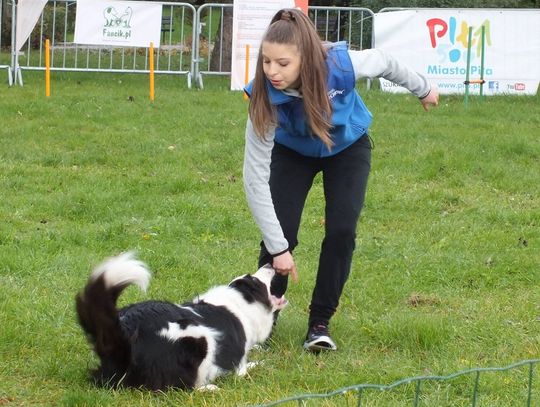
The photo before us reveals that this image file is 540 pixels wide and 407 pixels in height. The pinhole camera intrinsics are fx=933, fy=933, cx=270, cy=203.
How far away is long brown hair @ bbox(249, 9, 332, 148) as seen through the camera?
174 inches

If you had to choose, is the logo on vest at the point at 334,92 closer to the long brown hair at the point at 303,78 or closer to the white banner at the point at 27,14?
the long brown hair at the point at 303,78

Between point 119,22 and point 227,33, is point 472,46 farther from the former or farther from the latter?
point 119,22

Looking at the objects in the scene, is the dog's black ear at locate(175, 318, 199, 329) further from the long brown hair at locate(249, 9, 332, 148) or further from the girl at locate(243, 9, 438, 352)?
the long brown hair at locate(249, 9, 332, 148)

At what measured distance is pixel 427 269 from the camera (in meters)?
6.93

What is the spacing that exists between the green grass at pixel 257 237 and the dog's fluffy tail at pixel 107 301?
291 mm

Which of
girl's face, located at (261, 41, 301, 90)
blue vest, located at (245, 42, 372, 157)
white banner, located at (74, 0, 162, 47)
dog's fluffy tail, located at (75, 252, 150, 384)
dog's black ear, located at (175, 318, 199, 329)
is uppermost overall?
white banner, located at (74, 0, 162, 47)

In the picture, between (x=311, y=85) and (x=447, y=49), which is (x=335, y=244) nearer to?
(x=311, y=85)

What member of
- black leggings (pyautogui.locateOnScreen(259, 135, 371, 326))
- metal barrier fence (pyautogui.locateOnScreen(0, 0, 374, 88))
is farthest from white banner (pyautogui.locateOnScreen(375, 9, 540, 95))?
black leggings (pyautogui.locateOnScreen(259, 135, 371, 326))

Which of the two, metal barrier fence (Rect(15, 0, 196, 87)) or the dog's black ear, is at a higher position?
metal barrier fence (Rect(15, 0, 196, 87))

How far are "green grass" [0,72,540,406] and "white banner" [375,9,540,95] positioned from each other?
3.85 ft

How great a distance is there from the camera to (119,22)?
15.6m

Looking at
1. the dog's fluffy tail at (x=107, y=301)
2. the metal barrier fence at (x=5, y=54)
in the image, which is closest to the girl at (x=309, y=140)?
the dog's fluffy tail at (x=107, y=301)

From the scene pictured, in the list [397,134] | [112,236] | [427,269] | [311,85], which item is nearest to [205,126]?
[397,134]

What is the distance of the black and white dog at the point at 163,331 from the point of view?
4.14 metres
